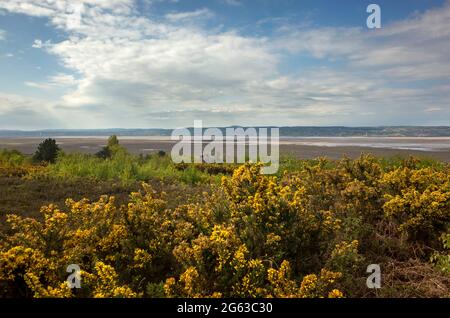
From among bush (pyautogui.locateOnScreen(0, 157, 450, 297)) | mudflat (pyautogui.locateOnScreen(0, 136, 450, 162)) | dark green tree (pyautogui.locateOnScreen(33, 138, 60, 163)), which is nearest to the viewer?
bush (pyautogui.locateOnScreen(0, 157, 450, 297))

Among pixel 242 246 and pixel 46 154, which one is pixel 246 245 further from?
pixel 46 154

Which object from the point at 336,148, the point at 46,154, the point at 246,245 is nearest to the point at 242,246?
the point at 246,245

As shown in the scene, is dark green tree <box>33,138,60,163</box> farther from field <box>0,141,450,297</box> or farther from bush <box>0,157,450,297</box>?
bush <box>0,157,450,297</box>

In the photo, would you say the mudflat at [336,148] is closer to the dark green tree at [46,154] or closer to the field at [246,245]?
the field at [246,245]

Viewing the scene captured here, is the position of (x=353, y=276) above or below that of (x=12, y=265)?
below

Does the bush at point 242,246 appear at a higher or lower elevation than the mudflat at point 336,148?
lower

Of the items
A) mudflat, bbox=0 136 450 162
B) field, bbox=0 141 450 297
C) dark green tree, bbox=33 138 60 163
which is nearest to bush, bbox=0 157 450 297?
field, bbox=0 141 450 297

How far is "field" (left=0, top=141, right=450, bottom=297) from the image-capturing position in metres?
3.89

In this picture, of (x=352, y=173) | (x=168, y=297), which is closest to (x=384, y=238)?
(x=352, y=173)

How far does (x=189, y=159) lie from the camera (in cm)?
1912

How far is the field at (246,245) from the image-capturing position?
3.89 m

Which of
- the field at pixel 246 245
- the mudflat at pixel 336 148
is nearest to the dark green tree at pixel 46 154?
the field at pixel 246 245
